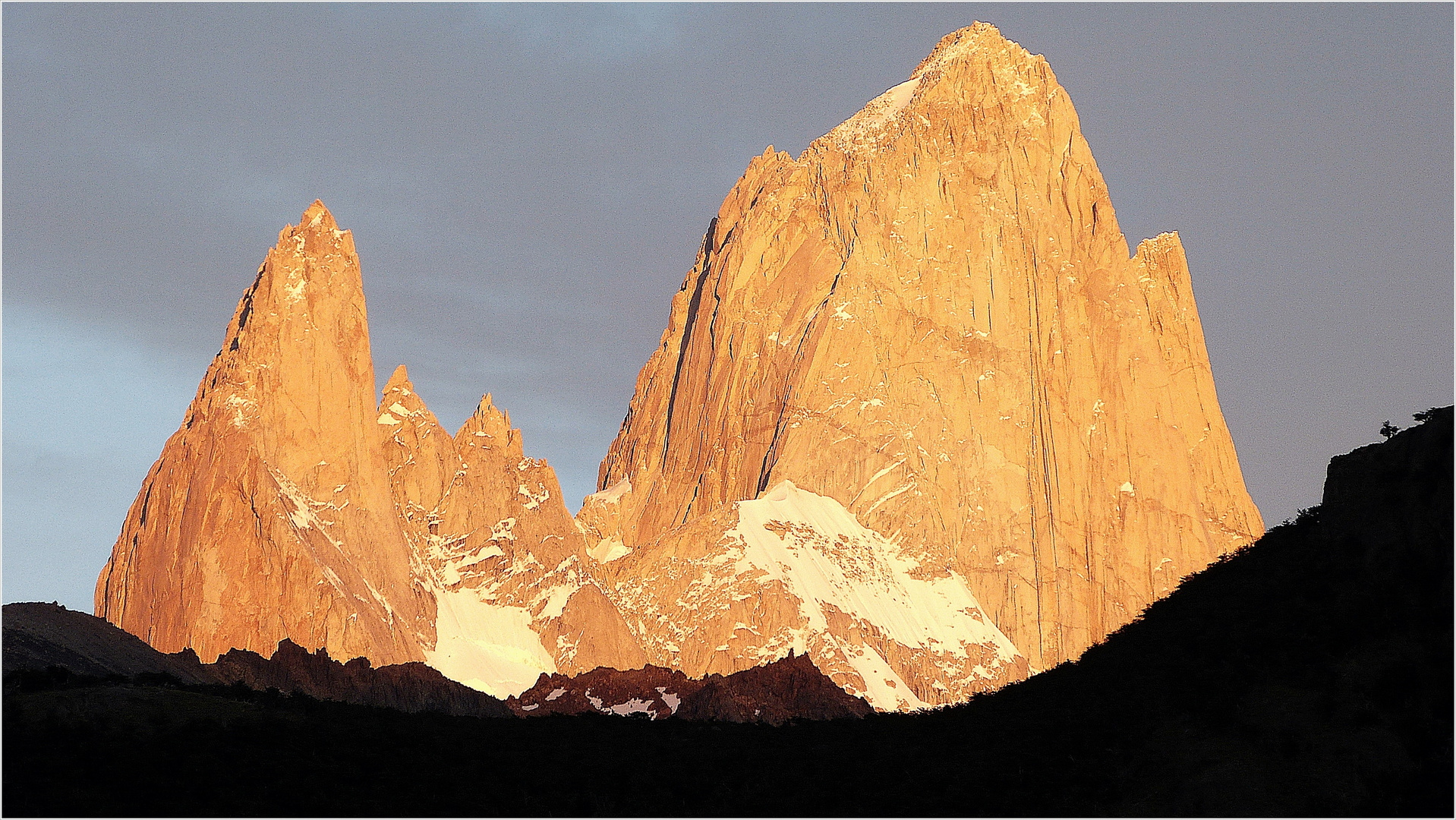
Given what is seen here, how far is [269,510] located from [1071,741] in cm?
14712

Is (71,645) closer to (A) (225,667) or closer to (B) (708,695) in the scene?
(A) (225,667)

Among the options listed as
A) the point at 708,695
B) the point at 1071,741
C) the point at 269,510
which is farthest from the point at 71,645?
the point at 269,510

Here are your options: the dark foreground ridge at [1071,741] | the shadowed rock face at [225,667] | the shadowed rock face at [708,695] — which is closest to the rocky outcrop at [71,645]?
the shadowed rock face at [225,667]

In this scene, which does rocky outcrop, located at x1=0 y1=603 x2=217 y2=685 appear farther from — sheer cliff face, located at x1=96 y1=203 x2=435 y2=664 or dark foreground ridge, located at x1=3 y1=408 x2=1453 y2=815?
sheer cliff face, located at x1=96 y1=203 x2=435 y2=664

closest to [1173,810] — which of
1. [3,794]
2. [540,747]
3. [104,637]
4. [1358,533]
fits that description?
[1358,533]

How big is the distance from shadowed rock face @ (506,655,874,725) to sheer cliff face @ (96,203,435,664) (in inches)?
1701

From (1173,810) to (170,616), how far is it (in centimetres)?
14851

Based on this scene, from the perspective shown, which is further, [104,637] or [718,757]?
[104,637]

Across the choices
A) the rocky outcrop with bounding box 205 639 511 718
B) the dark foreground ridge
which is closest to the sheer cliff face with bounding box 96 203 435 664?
the rocky outcrop with bounding box 205 639 511 718

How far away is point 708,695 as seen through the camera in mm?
122625

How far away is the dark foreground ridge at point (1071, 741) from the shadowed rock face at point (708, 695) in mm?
73604

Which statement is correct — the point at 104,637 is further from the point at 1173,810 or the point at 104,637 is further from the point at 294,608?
the point at 294,608

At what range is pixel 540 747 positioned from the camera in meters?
43.8

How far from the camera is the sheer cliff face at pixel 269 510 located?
168375 mm
